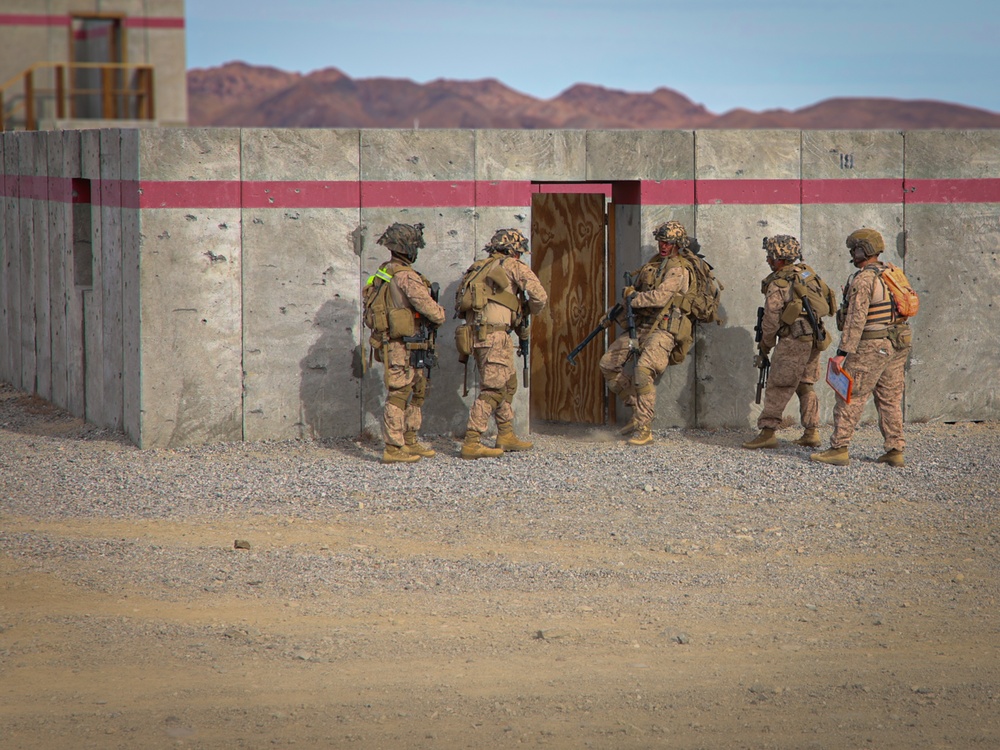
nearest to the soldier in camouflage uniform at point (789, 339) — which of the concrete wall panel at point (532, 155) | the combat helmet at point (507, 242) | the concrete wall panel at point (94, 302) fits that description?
the concrete wall panel at point (532, 155)

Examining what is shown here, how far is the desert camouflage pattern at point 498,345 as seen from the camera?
10.1 m

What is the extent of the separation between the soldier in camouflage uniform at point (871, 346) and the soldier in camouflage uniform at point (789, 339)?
1.63 feet

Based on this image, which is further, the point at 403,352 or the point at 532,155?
the point at 532,155

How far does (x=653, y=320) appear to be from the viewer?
35.1ft

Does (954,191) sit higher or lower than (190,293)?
higher

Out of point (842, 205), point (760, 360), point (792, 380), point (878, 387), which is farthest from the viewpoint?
point (842, 205)

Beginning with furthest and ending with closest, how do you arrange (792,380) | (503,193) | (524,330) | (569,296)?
(569,296) → (503,193) → (792,380) → (524,330)

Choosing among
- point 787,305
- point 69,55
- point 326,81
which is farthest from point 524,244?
point 326,81

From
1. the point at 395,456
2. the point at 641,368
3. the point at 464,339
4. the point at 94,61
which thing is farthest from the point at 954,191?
the point at 94,61

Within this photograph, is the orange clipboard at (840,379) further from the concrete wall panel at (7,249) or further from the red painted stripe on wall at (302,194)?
the concrete wall panel at (7,249)

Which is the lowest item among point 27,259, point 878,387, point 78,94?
point 878,387

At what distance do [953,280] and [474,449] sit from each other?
208 inches

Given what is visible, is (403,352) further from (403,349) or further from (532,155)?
(532,155)

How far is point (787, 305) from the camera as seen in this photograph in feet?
33.6
